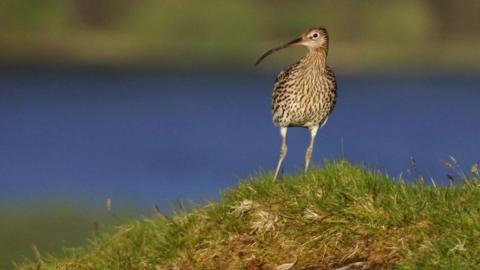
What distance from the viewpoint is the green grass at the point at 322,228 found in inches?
364

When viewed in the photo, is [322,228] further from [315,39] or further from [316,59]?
[315,39]

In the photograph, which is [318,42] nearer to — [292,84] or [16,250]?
[292,84]

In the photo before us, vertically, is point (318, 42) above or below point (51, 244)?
above

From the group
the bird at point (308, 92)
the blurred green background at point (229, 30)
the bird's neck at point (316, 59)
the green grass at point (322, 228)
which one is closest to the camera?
the green grass at point (322, 228)

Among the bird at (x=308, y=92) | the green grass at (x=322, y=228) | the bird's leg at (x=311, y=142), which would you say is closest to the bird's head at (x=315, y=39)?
the bird at (x=308, y=92)

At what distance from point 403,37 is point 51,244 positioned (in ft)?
243

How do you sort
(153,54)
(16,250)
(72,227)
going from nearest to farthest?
(16,250)
(72,227)
(153,54)

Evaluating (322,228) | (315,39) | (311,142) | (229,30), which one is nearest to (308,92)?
(311,142)

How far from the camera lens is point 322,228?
988cm

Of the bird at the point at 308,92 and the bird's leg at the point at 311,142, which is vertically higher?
the bird at the point at 308,92

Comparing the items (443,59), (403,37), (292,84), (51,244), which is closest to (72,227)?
(51,244)

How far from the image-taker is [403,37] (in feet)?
313

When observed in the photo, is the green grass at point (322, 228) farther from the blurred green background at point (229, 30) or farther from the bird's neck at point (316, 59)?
the blurred green background at point (229, 30)

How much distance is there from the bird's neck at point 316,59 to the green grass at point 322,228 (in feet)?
9.01
